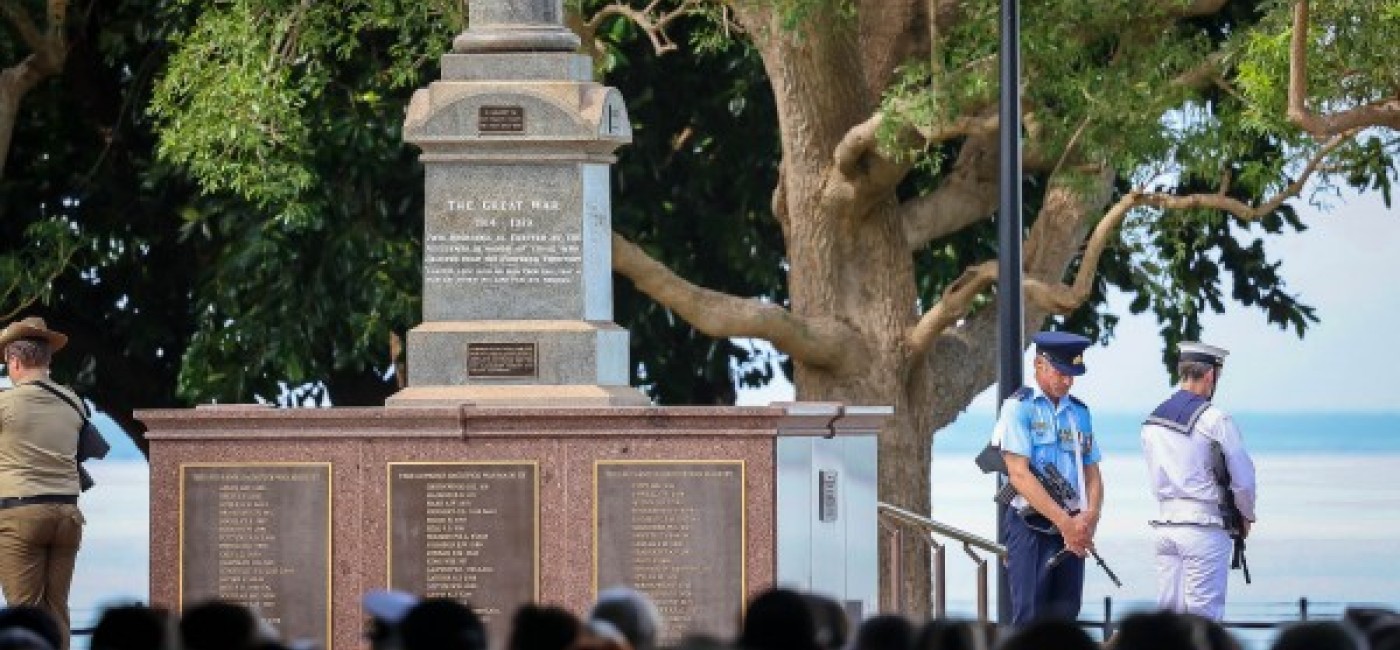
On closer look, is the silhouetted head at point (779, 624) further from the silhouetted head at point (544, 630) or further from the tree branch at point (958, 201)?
A: the tree branch at point (958, 201)

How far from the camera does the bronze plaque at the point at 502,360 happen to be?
22344 millimetres

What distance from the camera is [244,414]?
21.8 metres

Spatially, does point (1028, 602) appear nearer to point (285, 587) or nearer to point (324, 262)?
point (285, 587)

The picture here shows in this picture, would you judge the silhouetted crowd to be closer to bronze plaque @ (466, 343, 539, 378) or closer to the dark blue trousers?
the dark blue trousers

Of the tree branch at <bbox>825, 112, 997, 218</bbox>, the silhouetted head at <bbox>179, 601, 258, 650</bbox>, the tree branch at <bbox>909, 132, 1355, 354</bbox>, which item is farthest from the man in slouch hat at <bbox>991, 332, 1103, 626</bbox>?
the tree branch at <bbox>909, 132, 1355, 354</bbox>

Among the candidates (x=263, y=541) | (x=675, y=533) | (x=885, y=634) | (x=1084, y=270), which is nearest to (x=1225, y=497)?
(x=675, y=533)

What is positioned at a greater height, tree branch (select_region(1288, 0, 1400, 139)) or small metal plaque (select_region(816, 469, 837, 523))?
tree branch (select_region(1288, 0, 1400, 139))

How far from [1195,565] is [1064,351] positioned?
5.28 ft

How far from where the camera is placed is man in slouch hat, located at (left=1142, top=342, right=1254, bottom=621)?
72.8 ft

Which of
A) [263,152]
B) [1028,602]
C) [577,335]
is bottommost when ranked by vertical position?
[1028,602]

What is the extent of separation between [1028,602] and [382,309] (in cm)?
1437

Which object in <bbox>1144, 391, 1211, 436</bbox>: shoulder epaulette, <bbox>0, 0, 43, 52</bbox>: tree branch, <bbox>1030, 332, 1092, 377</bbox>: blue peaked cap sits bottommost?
<bbox>1144, 391, 1211, 436</bbox>: shoulder epaulette

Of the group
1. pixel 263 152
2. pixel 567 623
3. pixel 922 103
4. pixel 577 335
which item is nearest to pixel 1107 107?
pixel 922 103

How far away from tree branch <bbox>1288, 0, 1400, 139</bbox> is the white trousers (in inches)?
250
